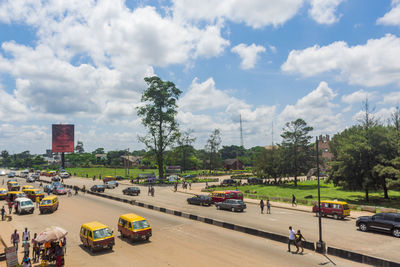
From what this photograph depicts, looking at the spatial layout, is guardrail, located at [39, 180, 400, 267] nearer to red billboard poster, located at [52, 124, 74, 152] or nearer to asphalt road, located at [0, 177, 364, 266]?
asphalt road, located at [0, 177, 364, 266]

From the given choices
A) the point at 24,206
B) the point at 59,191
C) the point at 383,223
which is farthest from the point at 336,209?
the point at 59,191

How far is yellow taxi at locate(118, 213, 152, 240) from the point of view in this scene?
61.5 ft

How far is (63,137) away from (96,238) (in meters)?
108

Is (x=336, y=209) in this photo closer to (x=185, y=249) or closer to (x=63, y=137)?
(x=185, y=249)

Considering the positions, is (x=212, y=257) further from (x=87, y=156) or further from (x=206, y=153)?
(x=87, y=156)

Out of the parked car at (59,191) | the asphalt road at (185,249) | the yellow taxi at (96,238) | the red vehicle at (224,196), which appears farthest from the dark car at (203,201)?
the parked car at (59,191)

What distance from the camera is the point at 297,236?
17094 mm

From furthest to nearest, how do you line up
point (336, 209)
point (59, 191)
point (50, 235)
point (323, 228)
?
point (59, 191) < point (336, 209) < point (323, 228) < point (50, 235)

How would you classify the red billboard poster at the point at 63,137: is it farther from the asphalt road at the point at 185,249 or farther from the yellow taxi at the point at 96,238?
the yellow taxi at the point at 96,238

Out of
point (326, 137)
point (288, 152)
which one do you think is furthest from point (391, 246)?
point (326, 137)

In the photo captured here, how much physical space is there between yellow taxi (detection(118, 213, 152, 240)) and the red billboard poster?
103 m

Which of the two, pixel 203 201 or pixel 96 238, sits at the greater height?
pixel 96 238

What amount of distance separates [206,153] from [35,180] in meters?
53.8

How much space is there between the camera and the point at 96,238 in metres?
17.0
